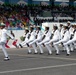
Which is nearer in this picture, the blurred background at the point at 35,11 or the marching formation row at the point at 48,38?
the marching formation row at the point at 48,38

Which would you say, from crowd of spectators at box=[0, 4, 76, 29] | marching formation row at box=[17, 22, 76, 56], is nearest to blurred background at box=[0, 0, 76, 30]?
crowd of spectators at box=[0, 4, 76, 29]

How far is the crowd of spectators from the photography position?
39.1 m

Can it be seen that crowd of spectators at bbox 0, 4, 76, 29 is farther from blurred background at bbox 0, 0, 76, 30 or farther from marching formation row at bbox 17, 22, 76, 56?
marching formation row at bbox 17, 22, 76, 56

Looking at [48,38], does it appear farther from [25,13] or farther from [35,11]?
[35,11]

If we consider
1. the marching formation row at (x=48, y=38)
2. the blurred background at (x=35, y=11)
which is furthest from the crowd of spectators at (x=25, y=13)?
the marching formation row at (x=48, y=38)

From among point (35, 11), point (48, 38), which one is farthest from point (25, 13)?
point (48, 38)

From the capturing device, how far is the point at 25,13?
42.5 m

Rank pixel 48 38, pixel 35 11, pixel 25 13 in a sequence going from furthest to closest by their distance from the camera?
1. pixel 35 11
2. pixel 25 13
3. pixel 48 38

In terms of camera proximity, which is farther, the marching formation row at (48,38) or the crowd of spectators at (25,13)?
the crowd of spectators at (25,13)

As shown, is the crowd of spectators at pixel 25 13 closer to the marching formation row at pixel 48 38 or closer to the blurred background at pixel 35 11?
the blurred background at pixel 35 11

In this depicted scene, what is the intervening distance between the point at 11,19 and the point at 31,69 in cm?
2703

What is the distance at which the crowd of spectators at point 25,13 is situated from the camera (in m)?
39.1

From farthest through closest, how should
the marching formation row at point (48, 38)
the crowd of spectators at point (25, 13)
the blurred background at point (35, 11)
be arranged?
the blurred background at point (35, 11) → the crowd of spectators at point (25, 13) → the marching formation row at point (48, 38)

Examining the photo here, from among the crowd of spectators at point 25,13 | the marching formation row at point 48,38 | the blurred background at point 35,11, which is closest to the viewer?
the marching formation row at point 48,38
